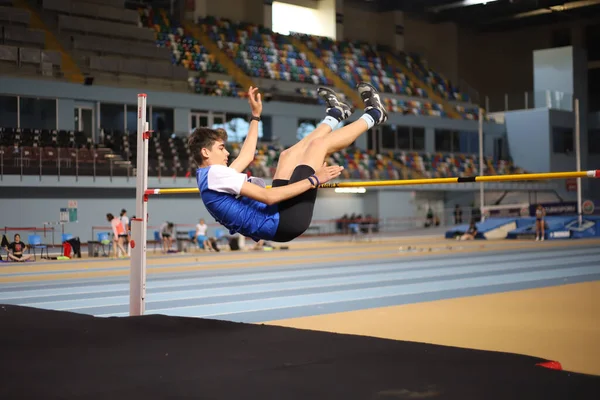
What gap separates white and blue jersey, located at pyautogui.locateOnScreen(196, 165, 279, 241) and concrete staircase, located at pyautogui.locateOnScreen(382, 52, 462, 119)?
34.6 m

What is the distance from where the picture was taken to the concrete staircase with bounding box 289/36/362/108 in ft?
115

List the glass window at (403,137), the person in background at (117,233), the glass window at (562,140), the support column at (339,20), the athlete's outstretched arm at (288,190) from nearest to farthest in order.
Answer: the athlete's outstretched arm at (288,190), the person in background at (117,233), the glass window at (403,137), the support column at (339,20), the glass window at (562,140)

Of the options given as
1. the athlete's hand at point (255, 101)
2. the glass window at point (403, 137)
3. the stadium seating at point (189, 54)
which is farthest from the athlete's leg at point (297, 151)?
the glass window at point (403, 137)

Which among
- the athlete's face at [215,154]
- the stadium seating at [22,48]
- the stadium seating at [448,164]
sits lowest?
the athlete's face at [215,154]

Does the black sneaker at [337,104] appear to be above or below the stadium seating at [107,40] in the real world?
below

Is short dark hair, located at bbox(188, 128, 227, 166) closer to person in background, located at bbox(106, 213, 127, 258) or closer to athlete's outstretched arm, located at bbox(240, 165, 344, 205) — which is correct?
athlete's outstretched arm, located at bbox(240, 165, 344, 205)

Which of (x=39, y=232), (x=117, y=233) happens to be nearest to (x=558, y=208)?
(x=117, y=233)

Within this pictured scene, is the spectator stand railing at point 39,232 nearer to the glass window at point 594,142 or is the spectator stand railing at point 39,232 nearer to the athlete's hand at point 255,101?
the athlete's hand at point 255,101

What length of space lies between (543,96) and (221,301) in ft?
109

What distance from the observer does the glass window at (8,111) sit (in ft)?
81.0

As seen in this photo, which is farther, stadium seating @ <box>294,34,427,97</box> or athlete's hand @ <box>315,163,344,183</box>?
stadium seating @ <box>294,34,427,97</box>

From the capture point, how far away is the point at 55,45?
1047 inches

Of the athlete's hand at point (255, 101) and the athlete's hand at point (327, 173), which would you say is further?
the athlete's hand at point (255, 101)

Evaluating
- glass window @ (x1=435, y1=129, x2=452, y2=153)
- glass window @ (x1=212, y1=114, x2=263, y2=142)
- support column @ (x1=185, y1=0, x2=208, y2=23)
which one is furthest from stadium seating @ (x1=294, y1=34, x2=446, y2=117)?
glass window @ (x1=212, y1=114, x2=263, y2=142)
